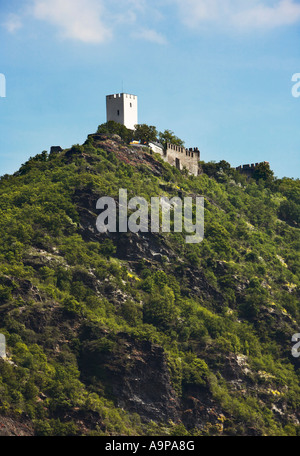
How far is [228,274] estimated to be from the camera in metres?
131

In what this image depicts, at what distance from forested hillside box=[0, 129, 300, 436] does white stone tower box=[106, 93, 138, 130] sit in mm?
5038

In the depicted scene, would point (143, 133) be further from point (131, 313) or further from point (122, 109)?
point (131, 313)

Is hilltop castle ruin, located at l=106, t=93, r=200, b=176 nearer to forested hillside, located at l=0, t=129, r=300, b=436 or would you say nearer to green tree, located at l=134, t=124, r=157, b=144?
green tree, located at l=134, t=124, r=157, b=144

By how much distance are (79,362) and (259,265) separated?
103ft

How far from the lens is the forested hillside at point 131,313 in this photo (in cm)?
10862

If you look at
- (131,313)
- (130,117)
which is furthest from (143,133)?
(131,313)

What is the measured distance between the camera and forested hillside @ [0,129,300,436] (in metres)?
109

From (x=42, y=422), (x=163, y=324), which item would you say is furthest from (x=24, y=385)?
(x=163, y=324)

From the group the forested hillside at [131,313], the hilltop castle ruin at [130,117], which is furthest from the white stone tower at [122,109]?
the forested hillside at [131,313]

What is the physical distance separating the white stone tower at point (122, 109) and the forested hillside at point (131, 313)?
5.04 m

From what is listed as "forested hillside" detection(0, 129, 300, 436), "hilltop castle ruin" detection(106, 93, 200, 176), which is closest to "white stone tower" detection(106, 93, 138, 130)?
"hilltop castle ruin" detection(106, 93, 200, 176)

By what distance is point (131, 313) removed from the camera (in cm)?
11894

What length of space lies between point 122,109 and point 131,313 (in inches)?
1450

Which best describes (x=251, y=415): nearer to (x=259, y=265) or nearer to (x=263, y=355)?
(x=263, y=355)
